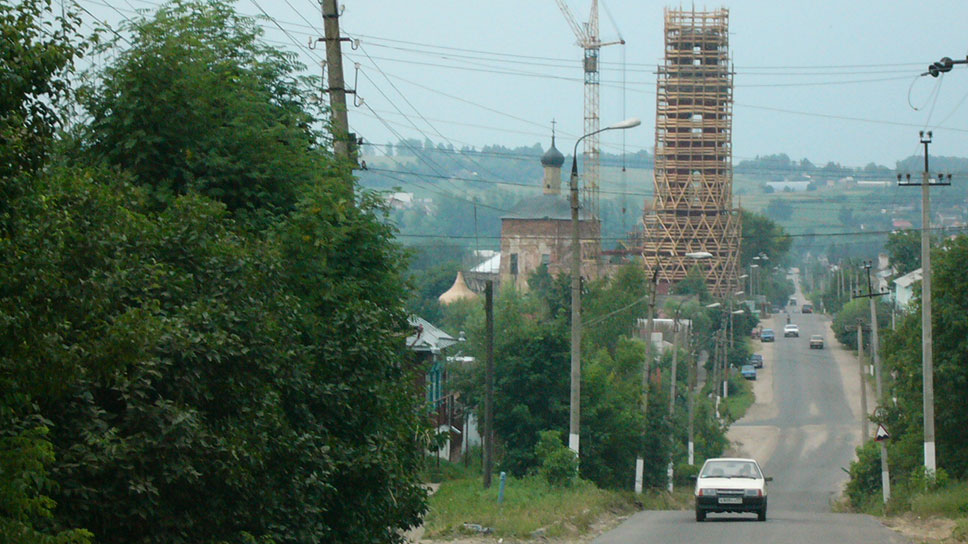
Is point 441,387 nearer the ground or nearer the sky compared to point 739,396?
nearer the sky

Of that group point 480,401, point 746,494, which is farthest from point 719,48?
point 746,494

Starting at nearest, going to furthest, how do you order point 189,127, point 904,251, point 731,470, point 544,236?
point 189,127
point 731,470
point 904,251
point 544,236

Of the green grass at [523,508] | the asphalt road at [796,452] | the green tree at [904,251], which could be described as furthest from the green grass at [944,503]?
the green tree at [904,251]

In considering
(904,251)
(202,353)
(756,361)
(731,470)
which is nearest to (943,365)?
(731,470)

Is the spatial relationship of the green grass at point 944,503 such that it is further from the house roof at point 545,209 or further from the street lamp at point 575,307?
the house roof at point 545,209

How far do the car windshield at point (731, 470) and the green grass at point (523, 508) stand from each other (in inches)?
89.1

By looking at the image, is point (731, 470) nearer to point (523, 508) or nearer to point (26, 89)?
point (523, 508)

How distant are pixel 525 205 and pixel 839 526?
92.9 meters

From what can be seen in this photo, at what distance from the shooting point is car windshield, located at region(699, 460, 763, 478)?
23.2m

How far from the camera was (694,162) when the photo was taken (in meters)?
119

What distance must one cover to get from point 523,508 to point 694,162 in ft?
330

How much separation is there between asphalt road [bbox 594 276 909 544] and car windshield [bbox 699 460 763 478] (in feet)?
2.82

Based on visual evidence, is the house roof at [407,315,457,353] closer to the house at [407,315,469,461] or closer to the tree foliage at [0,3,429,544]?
the house at [407,315,469,461]

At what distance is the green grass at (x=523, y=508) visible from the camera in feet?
63.1
